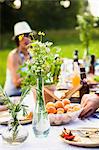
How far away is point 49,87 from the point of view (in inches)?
102

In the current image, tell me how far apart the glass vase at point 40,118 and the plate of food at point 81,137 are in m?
0.08

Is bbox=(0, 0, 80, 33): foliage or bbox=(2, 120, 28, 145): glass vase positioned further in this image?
bbox=(0, 0, 80, 33): foliage

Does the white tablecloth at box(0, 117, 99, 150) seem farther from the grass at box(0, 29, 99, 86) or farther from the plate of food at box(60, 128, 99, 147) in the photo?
the grass at box(0, 29, 99, 86)

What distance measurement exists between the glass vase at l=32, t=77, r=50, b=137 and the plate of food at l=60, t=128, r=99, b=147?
0.26ft

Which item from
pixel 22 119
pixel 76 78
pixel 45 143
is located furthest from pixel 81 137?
pixel 76 78

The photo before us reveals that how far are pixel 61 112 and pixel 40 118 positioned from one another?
0.76ft

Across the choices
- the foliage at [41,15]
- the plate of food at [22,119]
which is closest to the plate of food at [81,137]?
the plate of food at [22,119]

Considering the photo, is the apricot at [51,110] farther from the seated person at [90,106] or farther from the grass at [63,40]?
the grass at [63,40]

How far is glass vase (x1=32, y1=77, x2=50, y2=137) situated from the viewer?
1.98 m

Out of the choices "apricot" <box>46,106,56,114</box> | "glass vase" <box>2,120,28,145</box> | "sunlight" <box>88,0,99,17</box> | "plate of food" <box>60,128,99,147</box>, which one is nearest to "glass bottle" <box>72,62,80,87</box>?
"apricot" <box>46,106,56,114</box>

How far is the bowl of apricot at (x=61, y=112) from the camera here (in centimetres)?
217

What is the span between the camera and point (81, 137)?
76.4 inches

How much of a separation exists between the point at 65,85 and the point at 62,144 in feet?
4.09

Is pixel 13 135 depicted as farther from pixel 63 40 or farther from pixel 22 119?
pixel 63 40
